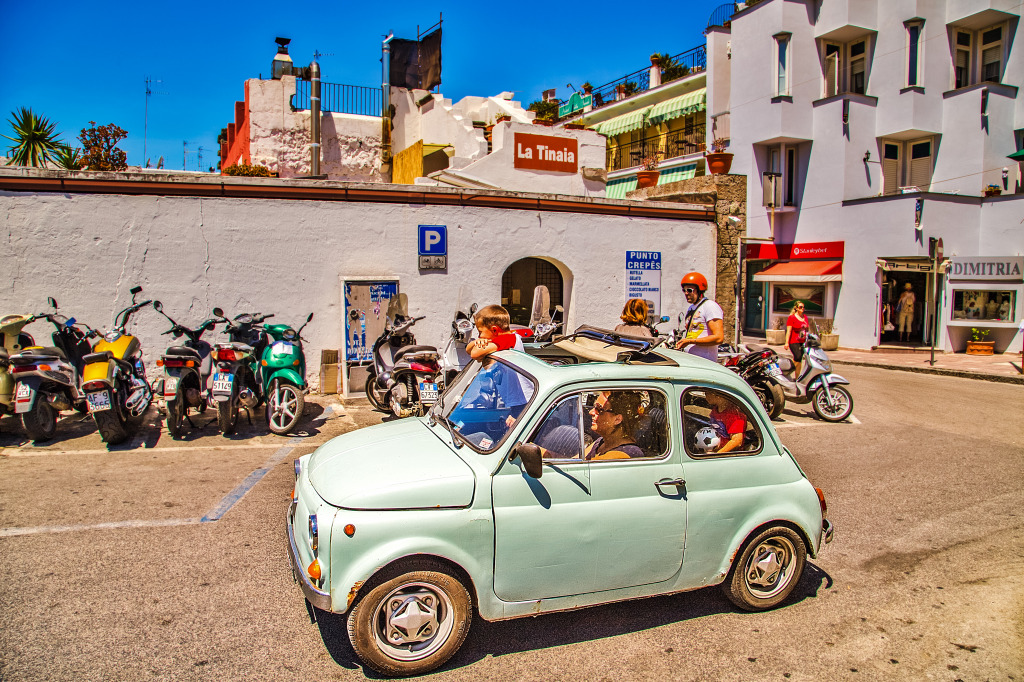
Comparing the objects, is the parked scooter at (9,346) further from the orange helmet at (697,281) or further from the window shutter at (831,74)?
the window shutter at (831,74)

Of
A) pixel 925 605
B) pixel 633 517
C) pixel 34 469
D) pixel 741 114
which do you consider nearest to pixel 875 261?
pixel 741 114

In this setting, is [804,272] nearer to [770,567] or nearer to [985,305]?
[985,305]

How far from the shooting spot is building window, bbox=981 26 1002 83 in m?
23.3

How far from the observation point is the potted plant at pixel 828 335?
2259cm

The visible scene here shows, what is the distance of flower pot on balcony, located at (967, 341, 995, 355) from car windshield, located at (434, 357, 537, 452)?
69.6 feet

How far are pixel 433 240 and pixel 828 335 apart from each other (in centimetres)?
1669

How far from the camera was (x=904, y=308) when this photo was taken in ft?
71.3

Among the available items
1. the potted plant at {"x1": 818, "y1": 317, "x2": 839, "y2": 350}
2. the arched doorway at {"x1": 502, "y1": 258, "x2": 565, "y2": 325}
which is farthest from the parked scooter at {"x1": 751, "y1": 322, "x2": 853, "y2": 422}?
the potted plant at {"x1": 818, "y1": 317, "x2": 839, "y2": 350}

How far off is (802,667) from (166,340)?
375 inches

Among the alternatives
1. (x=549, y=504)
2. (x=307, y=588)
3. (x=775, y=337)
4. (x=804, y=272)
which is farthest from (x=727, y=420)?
(x=804, y=272)

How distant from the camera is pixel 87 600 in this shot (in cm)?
406

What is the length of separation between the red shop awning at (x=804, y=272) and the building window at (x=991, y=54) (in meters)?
8.79

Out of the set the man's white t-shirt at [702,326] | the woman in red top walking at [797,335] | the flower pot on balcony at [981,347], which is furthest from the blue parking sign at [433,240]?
the flower pot on balcony at [981,347]

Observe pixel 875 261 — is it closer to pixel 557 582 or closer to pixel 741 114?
pixel 741 114
